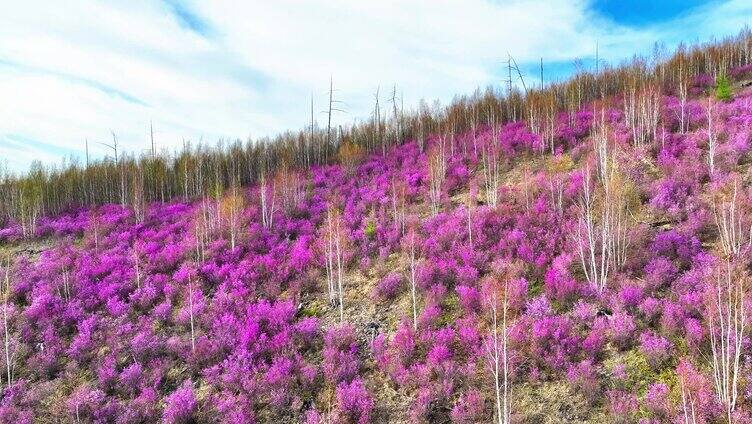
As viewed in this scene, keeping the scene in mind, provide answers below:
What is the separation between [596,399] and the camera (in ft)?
24.8

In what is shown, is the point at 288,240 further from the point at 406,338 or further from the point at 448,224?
the point at 406,338

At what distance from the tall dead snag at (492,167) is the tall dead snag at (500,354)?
225 inches

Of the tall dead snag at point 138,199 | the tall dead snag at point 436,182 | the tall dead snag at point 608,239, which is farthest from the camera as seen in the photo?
the tall dead snag at point 138,199

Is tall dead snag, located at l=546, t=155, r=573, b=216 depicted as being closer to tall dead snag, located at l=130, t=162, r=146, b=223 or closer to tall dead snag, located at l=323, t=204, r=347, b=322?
tall dead snag, located at l=323, t=204, r=347, b=322

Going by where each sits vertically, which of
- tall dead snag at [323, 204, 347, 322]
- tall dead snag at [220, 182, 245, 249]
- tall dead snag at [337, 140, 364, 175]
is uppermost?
tall dead snag at [337, 140, 364, 175]

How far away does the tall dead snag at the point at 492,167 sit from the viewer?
1659cm

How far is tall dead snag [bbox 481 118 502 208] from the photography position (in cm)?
1659

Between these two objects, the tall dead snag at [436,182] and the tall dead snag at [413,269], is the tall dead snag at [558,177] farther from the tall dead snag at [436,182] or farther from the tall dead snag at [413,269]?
the tall dead snag at [413,269]

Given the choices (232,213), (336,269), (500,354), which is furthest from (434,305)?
(232,213)

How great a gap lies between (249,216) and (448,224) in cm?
920

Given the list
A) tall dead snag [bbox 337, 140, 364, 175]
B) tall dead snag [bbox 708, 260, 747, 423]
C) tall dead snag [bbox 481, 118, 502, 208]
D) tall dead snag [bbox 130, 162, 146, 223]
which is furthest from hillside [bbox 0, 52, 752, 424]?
tall dead snag [bbox 337, 140, 364, 175]

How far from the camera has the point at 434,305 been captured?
11.0m

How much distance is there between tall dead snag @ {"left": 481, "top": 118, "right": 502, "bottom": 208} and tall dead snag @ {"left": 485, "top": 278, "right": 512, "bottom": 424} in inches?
225

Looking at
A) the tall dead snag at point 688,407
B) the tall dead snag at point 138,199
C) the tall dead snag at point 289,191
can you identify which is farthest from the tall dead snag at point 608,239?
the tall dead snag at point 138,199
